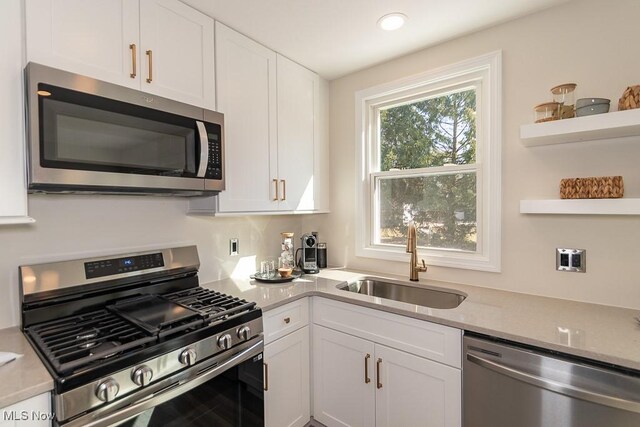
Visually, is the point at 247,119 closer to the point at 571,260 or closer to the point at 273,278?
the point at 273,278

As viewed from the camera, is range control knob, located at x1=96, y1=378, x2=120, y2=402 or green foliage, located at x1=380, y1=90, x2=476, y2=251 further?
green foliage, located at x1=380, y1=90, x2=476, y2=251

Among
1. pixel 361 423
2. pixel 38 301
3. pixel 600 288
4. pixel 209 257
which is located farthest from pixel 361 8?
pixel 361 423

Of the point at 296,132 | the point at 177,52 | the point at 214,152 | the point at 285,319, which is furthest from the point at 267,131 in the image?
the point at 285,319

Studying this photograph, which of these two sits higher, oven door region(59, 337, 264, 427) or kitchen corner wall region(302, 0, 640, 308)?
kitchen corner wall region(302, 0, 640, 308)

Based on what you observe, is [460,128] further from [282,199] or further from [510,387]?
[510,387]

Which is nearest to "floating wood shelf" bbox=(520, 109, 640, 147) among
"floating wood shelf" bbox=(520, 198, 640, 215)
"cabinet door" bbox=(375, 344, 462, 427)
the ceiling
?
"floating wood shelf" bbox=(520, 198, 640, 215)

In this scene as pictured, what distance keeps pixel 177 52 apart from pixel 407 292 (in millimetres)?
1907

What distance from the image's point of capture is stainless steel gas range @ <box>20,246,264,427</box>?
0.95 meters

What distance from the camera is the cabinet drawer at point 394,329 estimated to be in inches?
55.4

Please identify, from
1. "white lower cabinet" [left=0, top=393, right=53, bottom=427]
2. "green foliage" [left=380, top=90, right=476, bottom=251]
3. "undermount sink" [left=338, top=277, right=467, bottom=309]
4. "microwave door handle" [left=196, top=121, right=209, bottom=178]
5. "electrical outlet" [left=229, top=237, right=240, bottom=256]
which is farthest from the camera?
"electrical outlet" [left=229, top=237, right=240, bottom=256]

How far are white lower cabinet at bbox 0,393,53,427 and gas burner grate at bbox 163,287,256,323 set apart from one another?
52 cm

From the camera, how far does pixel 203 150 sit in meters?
1.53

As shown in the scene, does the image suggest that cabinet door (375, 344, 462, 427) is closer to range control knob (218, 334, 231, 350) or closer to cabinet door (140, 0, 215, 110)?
range control knob (218, 334, 231, 350)

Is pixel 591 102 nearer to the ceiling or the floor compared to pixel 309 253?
nearer to the ceiling
